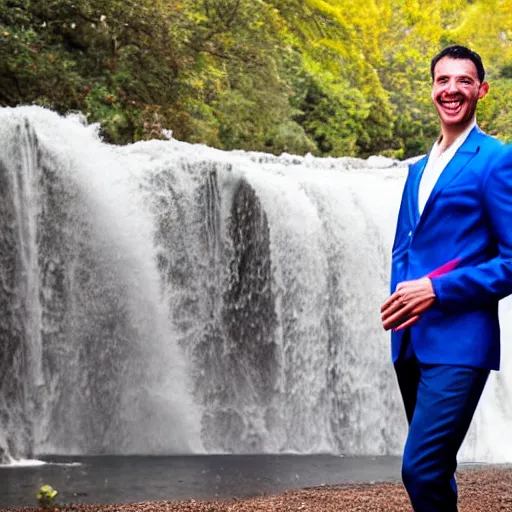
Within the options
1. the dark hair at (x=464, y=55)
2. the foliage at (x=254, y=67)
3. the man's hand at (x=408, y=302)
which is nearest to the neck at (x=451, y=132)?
the dark hair at (x=464, y=55)

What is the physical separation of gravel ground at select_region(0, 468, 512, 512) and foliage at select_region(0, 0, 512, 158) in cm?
962

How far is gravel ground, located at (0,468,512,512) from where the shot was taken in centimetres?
535

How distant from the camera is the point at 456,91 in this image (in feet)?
7.83

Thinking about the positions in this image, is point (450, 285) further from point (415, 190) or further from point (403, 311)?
point (415, 190)

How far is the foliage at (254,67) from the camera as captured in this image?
1534cm

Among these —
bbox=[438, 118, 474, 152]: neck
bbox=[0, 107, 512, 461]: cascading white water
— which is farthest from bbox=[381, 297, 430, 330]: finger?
bbox=[0, 107, 512, 461]: cascading white water

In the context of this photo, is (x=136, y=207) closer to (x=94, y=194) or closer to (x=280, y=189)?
(x=94, y=194)

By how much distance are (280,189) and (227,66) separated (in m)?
7.81

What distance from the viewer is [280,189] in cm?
1143

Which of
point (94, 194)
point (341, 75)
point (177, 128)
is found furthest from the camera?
point (341, 75)

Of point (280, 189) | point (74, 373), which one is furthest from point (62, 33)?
point (74, 373)

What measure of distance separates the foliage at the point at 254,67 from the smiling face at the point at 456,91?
42.1ft

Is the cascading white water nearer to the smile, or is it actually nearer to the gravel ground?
the gravel ground

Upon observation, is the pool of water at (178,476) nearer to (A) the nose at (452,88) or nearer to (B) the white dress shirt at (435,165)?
(B) the white dress shirt at (435,165)
